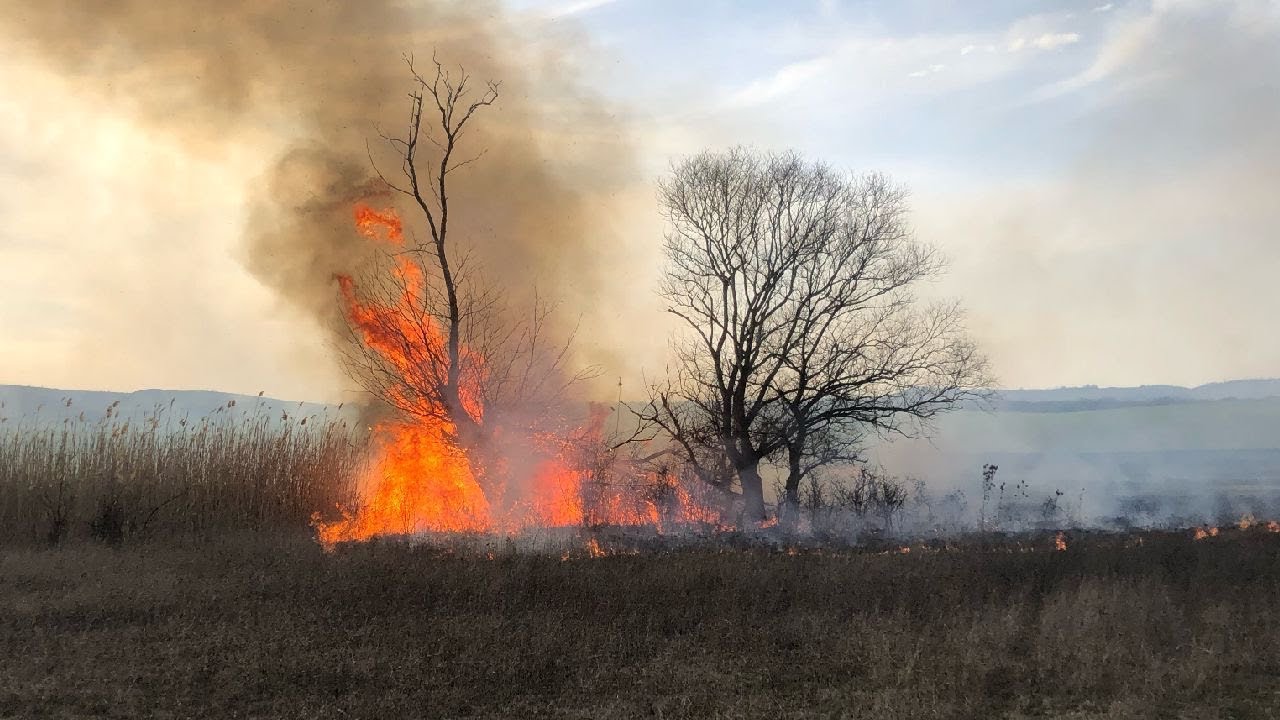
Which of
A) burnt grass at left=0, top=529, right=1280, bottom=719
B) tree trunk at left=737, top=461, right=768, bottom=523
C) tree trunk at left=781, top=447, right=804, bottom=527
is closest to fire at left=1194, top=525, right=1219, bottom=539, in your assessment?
burnt grass at left=0, top=529, right=1280, bottom=719

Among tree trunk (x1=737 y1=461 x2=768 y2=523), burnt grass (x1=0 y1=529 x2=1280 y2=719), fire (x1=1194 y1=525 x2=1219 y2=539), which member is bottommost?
burnt grass (x1=0 y1=529 x2=1280 y2=719)

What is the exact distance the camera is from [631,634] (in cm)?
1223

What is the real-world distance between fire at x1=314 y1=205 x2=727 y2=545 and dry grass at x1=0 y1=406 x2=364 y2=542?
2058 mm

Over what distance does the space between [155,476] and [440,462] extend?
661 cm

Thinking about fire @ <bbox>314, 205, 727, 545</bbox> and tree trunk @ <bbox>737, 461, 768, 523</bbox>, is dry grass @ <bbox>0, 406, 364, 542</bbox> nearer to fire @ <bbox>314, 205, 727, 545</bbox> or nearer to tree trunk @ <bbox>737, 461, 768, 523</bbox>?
fire @ <bbox>314, 205, 727, 545</bbox>

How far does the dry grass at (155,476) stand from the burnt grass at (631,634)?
2.21m

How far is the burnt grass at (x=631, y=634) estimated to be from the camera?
31.7 ft

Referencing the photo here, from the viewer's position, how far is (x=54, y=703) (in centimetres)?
947

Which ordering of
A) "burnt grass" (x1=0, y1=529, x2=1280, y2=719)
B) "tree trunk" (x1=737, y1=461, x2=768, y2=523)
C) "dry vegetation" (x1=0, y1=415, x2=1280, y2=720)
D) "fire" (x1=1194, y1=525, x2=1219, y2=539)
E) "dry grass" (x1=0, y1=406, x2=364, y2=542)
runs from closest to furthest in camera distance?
"burnt grass" (x1=0, y1=529, x2=1280, y2=719) → "dry vegetation" (x1=0, y1=415, x2=1280, y2=720) → "dry grass" (x1=0, y1=406, x2=364, y2=542) → "fire" (x1=1194, y1=525, x2=1219, y2=539) → "tree trunk" (x1=737, y1=461, x2=768, y2=523)

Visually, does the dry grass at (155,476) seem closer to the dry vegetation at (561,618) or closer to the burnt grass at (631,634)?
the dry vegetation at (561,618)

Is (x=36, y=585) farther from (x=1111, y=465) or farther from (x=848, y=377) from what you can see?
(x=1111, y=465)

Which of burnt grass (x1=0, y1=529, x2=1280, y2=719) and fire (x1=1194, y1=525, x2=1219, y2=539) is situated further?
fire (x1=1194, y1=525, x2=1219, y2=539)

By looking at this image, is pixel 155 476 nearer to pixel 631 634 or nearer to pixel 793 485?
pixel 631 634

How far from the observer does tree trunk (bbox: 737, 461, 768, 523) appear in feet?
88.0
